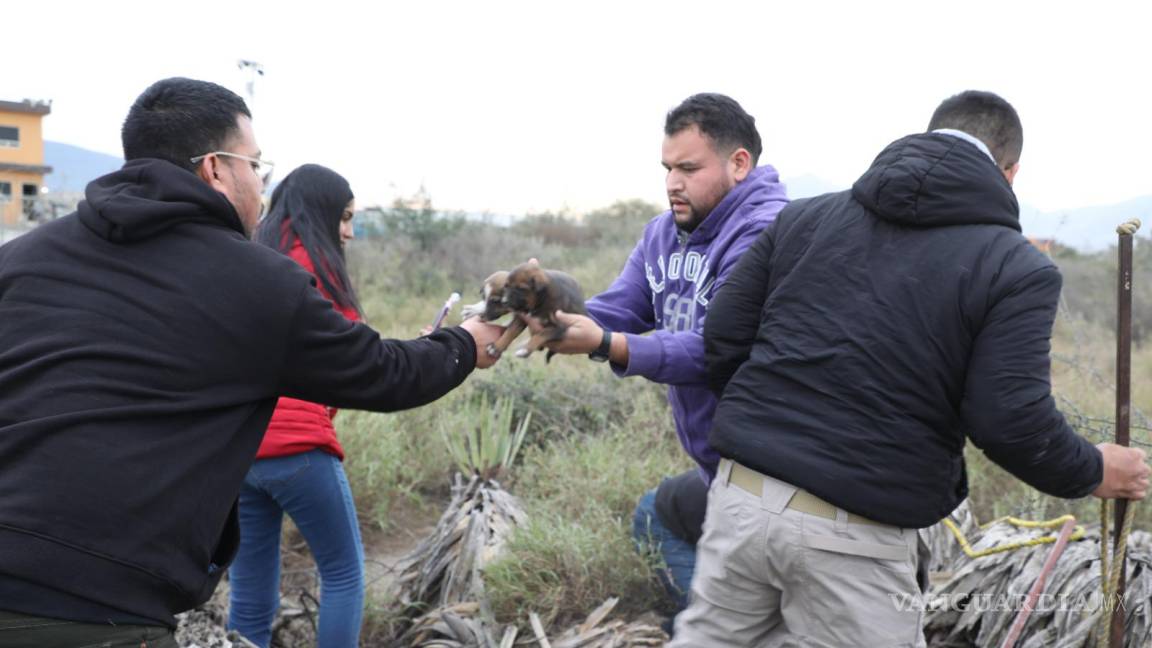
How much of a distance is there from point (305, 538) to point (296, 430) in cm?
48

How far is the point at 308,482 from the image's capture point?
3.21m

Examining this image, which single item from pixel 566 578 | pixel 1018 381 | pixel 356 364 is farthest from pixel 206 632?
pixel 1018 381

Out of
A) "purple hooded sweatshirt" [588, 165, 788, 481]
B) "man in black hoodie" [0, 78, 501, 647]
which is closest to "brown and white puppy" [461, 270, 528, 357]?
"purple hooded sweatshirt" [588, 165, 788, 481]

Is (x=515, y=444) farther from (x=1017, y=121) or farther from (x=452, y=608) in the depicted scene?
(x=1017, y=121)

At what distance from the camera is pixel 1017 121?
2465mm

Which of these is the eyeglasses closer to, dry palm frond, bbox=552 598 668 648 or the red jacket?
the red jacket

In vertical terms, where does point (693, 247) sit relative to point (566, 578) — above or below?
above

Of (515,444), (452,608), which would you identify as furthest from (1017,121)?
(515,444)

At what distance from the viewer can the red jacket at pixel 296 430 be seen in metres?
3.14

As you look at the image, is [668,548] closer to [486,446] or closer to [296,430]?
[296,430]

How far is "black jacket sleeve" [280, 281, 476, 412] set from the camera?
212 cm

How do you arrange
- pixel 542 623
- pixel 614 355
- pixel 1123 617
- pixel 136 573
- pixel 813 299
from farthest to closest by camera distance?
pixel 542 623, pixel 1123 617, pixel 614 355, pixel 813 299, pixel 136 573

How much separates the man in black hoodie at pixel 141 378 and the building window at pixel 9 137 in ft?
89.2

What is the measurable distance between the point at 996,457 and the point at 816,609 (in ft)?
1.88
